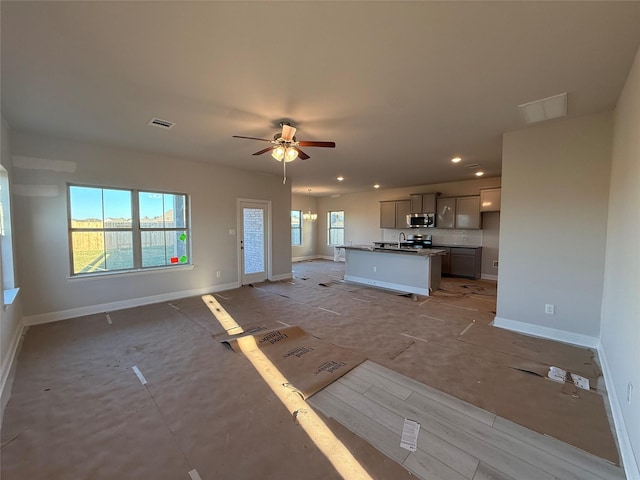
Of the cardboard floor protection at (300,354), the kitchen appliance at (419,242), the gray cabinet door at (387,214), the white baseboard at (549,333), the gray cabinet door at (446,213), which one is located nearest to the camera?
the cardboard floor protection at (300,354)

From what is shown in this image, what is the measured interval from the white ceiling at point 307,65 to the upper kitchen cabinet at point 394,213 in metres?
4.78

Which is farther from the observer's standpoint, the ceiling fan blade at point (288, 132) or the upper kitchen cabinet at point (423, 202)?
the upper kitchen cabinet at point (423, 202)

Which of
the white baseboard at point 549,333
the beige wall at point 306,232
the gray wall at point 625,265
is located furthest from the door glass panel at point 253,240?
the gray wall at point 625,265

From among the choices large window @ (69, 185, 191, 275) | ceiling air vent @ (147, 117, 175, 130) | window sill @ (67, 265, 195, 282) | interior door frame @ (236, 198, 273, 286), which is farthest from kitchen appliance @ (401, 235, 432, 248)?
ceiling air vent @ (147, 117, 175, 130)

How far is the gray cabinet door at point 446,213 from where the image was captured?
740cm

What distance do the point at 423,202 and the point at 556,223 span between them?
15.5 feet

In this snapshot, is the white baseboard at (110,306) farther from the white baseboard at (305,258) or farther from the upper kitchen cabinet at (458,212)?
the upper kitchen cabinet at (458,212)

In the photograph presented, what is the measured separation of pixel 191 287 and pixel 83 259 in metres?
1.74

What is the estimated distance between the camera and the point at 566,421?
201 cm

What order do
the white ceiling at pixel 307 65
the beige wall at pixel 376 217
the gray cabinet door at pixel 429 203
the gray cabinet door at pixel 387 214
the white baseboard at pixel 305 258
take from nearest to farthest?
the white ceiling at pixel 307 65 < the beige wall at pixel 376 217 < the gray cabinet door at pixel 429 203 < the gray cabinet door at pixel 387 214 < the white baseboard at pixel 305 258

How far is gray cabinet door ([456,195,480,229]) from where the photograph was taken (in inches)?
275

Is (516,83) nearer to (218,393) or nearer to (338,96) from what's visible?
(338,96)

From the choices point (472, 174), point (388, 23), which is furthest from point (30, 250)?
point (472, 174)

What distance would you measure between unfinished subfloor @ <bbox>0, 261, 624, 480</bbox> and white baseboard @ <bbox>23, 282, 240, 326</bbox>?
14.5 inches
